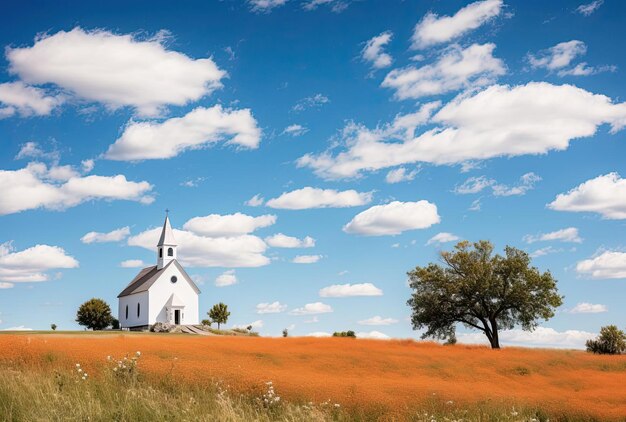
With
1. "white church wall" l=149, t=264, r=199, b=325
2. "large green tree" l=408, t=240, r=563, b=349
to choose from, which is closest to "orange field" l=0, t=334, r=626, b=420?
"large green tree" l=408, t=240, r=563, b=349

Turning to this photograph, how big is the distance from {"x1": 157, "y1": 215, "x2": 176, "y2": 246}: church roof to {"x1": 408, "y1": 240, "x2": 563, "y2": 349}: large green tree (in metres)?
52.2

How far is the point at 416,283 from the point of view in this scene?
52125 mm

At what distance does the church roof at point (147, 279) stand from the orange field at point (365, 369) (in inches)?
2374

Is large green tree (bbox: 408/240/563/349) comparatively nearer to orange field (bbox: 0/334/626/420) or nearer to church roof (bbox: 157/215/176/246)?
orange field (bbox: 0/334/626/420)

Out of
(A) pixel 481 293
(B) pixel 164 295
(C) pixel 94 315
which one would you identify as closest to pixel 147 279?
(B) pixel 164 295

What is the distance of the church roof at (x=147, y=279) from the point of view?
90.6 metres

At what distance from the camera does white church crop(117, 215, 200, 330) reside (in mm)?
88812

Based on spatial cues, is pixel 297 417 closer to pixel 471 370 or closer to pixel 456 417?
pixel 456 417

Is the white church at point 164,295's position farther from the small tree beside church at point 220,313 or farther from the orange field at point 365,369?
the orange field at point 365,369

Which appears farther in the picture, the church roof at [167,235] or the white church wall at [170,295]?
the church roof at [167,235]

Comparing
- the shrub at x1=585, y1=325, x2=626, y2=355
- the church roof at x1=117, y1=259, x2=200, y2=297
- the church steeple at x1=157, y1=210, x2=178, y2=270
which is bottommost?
the shrub at x1=585, y1=325, x2=626, y2=355

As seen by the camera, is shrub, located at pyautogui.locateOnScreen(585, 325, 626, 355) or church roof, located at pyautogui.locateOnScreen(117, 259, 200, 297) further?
church roof, located at pyautogui.locateOnScreen(117, 259, 200, 297)

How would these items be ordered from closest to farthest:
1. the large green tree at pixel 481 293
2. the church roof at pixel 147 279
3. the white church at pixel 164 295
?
the large green tree at pixel 481 293 → the white church at pixel 164 295 → the church roof at pixel 147 279

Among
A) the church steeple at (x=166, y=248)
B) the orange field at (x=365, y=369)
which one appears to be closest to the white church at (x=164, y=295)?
the church steeple at (x=166, y=248)
